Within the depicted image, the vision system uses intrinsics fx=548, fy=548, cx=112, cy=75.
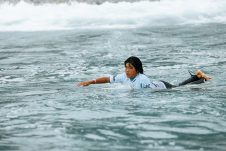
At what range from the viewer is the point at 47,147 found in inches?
252

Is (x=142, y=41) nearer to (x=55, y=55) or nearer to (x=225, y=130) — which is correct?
(x=55, y=55)

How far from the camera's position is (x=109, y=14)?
3222cm

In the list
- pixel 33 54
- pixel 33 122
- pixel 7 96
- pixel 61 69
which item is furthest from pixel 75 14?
pixel 33 122

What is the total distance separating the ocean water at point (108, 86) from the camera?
22.4ft

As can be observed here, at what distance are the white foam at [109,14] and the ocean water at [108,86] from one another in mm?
111

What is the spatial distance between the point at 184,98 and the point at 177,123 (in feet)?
6.46

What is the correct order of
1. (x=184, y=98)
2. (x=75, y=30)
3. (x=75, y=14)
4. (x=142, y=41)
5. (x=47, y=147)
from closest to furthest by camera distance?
1. (x=47, y=147)
2. (x=184, y=98)
3. (x=142, y=41)
4. (x=75, y=30)
5. (x=75, y=14)

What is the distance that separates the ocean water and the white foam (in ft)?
0.36

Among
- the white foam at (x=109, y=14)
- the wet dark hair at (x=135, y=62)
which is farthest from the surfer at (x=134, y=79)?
the white foam at (x=109, y=14)

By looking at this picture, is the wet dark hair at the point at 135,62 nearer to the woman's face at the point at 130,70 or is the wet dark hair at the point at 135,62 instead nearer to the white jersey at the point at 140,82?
the woman's face at the point at 130,70

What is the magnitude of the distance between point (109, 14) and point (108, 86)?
21.0 m

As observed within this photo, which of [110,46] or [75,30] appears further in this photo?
[75,30]

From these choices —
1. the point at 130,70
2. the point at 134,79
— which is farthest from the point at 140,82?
the point at 130,70

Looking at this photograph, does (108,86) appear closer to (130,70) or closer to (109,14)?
(130,70)
